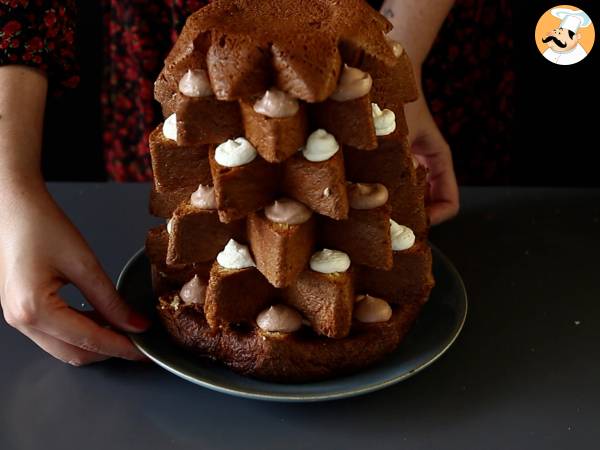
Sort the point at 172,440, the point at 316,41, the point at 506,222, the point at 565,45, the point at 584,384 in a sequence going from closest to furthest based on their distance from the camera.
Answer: the point at 316,41, the point at 172,440, the point at 584,384, the point at 506,222, the point at 565,45

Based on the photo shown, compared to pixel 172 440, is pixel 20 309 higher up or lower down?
higher up

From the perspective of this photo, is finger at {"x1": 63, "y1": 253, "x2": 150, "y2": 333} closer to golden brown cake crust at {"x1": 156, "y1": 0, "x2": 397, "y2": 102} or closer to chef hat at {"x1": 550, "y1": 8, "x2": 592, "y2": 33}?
golden brown cake crust at {"x1": 156, "y1": 0, "x2": 397, "y2": 102}

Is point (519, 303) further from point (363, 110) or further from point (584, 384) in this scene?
point (363, 110)

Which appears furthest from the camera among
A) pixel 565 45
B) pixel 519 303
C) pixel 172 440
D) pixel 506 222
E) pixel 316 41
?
pixel 565 45

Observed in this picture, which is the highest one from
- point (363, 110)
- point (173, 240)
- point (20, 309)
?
point (363, 110)

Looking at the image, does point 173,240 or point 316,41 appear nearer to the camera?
point 316,41

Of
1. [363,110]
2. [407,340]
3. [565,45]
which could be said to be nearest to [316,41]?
[363,110]

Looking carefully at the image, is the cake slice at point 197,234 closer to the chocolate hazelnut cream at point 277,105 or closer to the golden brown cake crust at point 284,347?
the golden brown cake crust at point 284,347
